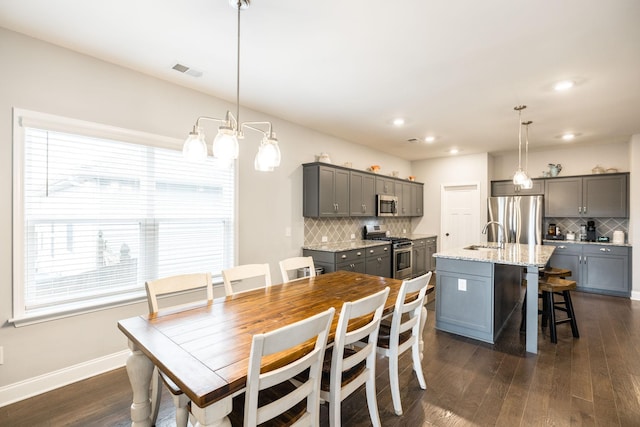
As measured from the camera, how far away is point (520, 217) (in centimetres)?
561

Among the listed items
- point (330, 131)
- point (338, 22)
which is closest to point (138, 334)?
point (338, 22)

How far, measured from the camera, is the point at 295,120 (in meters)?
4.10

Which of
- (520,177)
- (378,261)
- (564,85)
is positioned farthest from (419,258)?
(564,85)

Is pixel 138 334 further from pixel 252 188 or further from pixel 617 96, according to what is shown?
pixel 617 96

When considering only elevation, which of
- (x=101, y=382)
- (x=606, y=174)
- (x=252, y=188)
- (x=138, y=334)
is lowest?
(x=101, y=382)

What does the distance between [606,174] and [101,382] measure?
7.54 m

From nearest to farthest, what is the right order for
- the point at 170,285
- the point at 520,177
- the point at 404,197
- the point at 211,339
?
the point at 211,339, the point at 170,285, the point at 520,177, the point at 404,197

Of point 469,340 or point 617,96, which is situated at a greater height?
point 617,96

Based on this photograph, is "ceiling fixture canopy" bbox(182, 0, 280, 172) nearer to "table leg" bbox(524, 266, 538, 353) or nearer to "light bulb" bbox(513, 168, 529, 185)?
"table leg" bbox(524, 266, 538, 353)

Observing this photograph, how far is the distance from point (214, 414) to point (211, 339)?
1.47 ft

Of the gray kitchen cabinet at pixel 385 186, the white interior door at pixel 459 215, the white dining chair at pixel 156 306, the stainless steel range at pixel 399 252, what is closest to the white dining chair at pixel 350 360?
the white dining chair at pixel 156 306

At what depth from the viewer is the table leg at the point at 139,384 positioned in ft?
4.90

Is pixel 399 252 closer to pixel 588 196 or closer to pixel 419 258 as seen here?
pixel 419 258

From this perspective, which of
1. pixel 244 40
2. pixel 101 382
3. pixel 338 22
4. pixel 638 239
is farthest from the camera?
pixel 638 239
